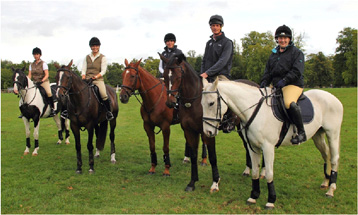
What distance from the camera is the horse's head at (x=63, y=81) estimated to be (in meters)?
6.36

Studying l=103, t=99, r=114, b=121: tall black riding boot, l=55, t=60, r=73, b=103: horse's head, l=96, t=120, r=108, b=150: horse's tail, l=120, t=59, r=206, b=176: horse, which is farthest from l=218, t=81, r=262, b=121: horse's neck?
l=96, t=120, r=108, b=150: horse's tail

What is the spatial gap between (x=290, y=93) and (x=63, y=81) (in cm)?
535

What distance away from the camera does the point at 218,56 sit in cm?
627

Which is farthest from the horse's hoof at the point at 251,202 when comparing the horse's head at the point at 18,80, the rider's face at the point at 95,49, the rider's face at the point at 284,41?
the horse's head at the point at 18,80

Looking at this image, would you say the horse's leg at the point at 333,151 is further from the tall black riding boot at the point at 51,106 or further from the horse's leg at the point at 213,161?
the tall black riding boot at the point at 51,106

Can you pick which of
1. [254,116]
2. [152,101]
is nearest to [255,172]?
[254,116]

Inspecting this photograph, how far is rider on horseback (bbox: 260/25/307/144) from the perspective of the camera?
485 cm

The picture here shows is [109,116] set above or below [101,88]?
below

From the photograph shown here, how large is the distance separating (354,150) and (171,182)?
683 centimetres

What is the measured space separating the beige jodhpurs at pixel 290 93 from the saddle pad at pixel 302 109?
13 cm

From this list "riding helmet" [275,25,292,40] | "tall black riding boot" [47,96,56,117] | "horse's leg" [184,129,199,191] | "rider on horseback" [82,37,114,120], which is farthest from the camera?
"tall black riding boot" [47,96,56,117]

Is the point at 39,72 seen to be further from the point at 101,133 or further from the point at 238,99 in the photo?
the point at 238,99

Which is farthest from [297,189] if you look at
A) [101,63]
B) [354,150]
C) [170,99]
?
[101,63]

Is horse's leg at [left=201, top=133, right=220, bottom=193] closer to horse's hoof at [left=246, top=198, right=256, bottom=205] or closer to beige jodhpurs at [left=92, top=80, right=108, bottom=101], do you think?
horse's hoof at [left=246, top=198, right=256, bottom=205]
